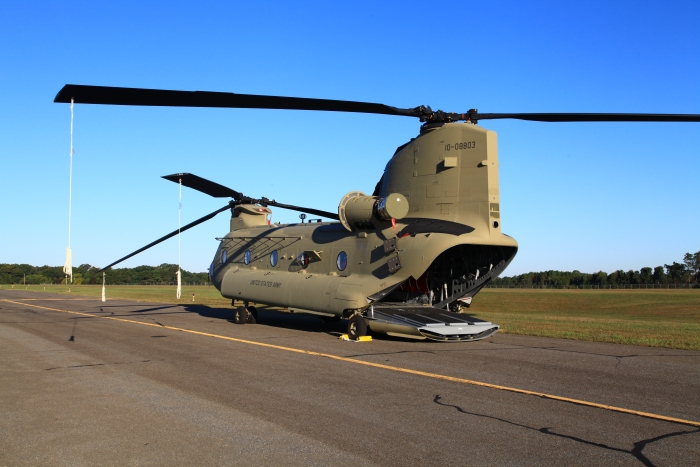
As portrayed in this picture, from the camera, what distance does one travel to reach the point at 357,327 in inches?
598

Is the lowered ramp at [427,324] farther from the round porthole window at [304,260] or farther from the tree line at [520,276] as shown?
the tree line at [520,276]

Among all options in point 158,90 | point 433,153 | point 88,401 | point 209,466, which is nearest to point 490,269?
point 433,153

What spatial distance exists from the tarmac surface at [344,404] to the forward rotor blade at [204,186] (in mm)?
9968

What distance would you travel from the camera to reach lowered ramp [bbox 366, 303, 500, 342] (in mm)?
13773

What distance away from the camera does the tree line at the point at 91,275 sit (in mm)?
124562

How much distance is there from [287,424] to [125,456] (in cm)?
176

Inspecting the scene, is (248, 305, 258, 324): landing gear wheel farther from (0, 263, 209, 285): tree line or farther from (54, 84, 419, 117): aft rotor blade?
(0, 263, 209, 285): tree line

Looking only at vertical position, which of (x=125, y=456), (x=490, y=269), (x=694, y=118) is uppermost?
(x=694, y=118)

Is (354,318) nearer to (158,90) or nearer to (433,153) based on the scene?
(433,153)

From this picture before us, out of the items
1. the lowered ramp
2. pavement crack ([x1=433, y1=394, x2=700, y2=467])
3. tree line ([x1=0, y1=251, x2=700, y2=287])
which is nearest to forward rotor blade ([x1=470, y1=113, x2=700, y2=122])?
the lowered ramp

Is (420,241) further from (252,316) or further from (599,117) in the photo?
(252,316)

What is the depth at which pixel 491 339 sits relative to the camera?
1502 centimetres

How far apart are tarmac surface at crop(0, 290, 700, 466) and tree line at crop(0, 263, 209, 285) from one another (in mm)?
116685

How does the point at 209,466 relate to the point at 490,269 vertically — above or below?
below
